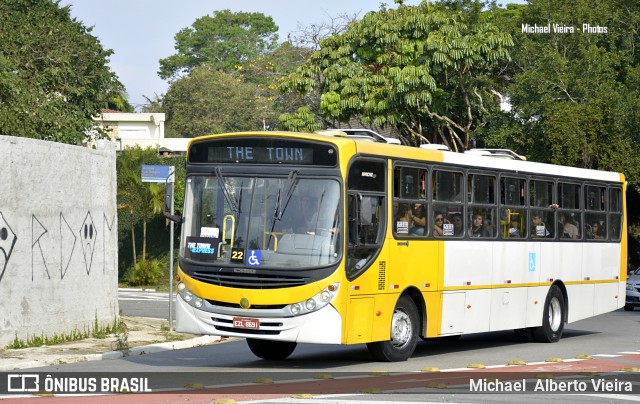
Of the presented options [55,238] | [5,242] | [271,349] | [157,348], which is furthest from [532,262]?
[5,242]

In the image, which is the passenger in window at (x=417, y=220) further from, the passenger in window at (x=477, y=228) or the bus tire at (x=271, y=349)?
the bus tire at (x=271, y=349)

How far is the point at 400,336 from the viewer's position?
16.4m

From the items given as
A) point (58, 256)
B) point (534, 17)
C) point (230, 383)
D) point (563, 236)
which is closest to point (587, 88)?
point (534, 17)

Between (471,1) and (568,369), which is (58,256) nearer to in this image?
(568,369)

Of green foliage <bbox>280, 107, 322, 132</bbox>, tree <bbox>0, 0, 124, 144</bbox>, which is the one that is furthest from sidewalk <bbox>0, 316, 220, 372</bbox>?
green foliage <bbox>280, 107, 322, 132</bbox>

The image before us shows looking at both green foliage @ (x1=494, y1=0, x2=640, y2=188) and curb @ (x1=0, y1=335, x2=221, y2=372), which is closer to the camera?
curb @ (x1=0, y1=335, x2=221, y2=372)

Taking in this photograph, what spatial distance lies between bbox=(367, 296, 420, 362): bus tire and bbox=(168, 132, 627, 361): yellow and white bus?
2 cm

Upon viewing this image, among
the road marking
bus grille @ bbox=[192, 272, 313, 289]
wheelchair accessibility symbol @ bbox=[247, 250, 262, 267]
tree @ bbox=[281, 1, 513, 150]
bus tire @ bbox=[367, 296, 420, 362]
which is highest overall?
tree @ bbox=[281, 1, 513, 150]

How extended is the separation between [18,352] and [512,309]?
26.5 feet

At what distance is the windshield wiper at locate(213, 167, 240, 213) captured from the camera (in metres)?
15.4

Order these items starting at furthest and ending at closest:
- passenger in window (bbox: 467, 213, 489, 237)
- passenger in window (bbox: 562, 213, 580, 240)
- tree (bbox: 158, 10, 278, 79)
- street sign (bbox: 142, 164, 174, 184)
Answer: tree (bbox: 158, 10, 278, 79) < passenger in window (bbox: 562, 213, 580, 240) < street sign (bbox: 142, 164, 174, 184) < passenger in window (bbox: 467, 213, 489, 237)

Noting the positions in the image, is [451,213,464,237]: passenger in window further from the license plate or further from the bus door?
the license plate

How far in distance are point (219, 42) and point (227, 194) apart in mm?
108326

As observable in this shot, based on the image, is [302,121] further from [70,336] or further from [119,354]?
[119,354]
